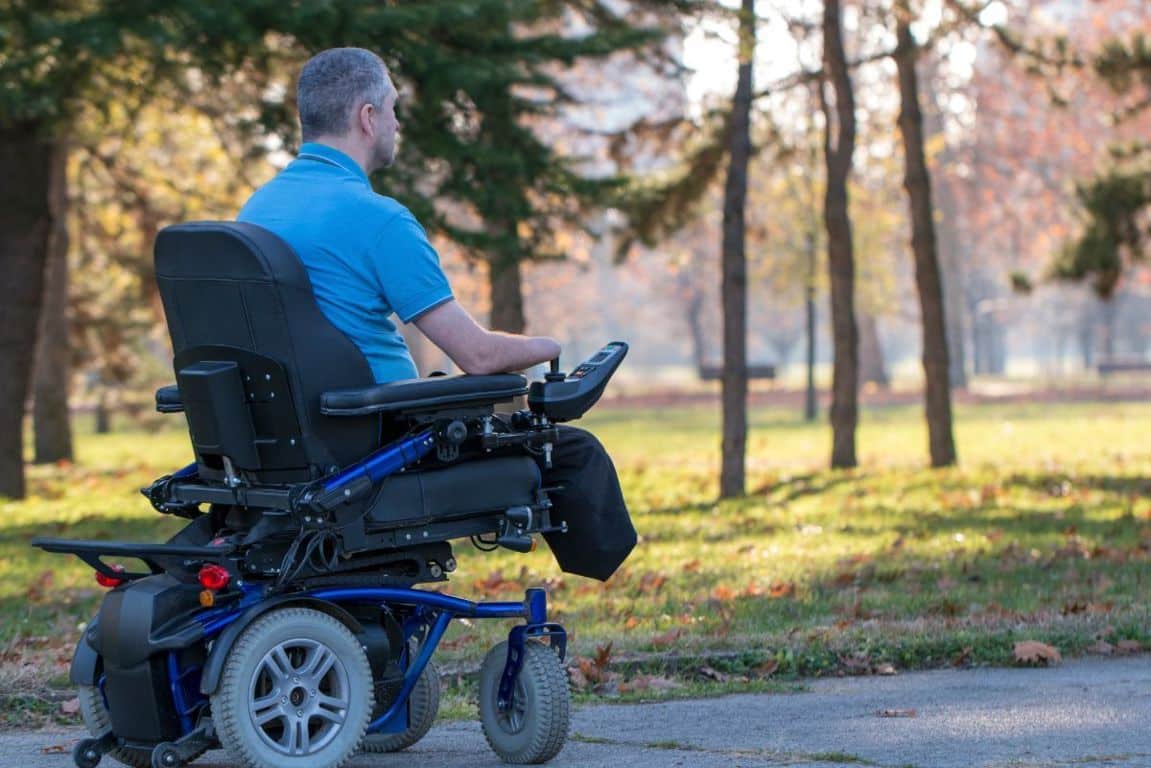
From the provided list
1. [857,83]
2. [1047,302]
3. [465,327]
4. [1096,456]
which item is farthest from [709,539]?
[1047,302]

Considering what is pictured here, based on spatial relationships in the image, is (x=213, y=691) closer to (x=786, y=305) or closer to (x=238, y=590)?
(x=238, y=590)

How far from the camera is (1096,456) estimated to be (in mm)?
22141

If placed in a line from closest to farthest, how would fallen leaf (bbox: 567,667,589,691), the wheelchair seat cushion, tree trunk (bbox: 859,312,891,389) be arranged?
1. the wheelchair seat cushion
2. fallen leaf (bbox: 567,667,589,691)
3. tree trunk (bbox: 859,312,891,389)

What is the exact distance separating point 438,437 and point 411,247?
50cm

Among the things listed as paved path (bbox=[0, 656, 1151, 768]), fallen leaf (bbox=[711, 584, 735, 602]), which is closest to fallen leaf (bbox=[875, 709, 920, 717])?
paved path (bbox=[0, 656, 1151, 768])

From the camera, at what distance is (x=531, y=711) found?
488 centimetres

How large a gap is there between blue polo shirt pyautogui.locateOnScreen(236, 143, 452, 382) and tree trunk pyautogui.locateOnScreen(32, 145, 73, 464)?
17.5m

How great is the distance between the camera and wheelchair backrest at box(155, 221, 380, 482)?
4492 millimetres

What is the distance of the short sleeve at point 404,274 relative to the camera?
4.61 meters

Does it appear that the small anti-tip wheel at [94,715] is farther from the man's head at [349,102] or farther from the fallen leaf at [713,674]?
the fallen leaf at [713,674]

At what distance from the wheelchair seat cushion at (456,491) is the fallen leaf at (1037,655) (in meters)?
2.83

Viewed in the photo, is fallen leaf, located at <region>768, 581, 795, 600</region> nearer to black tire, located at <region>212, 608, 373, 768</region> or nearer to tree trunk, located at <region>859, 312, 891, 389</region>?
black tire, located at <region>212, 608, 373, 768</region>

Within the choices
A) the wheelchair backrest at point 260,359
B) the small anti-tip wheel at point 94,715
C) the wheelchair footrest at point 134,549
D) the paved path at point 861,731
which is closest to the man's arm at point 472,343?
the wheelchair backrest at point 260,359

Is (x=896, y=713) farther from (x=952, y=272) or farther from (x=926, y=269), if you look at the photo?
(x=952, y=272)
